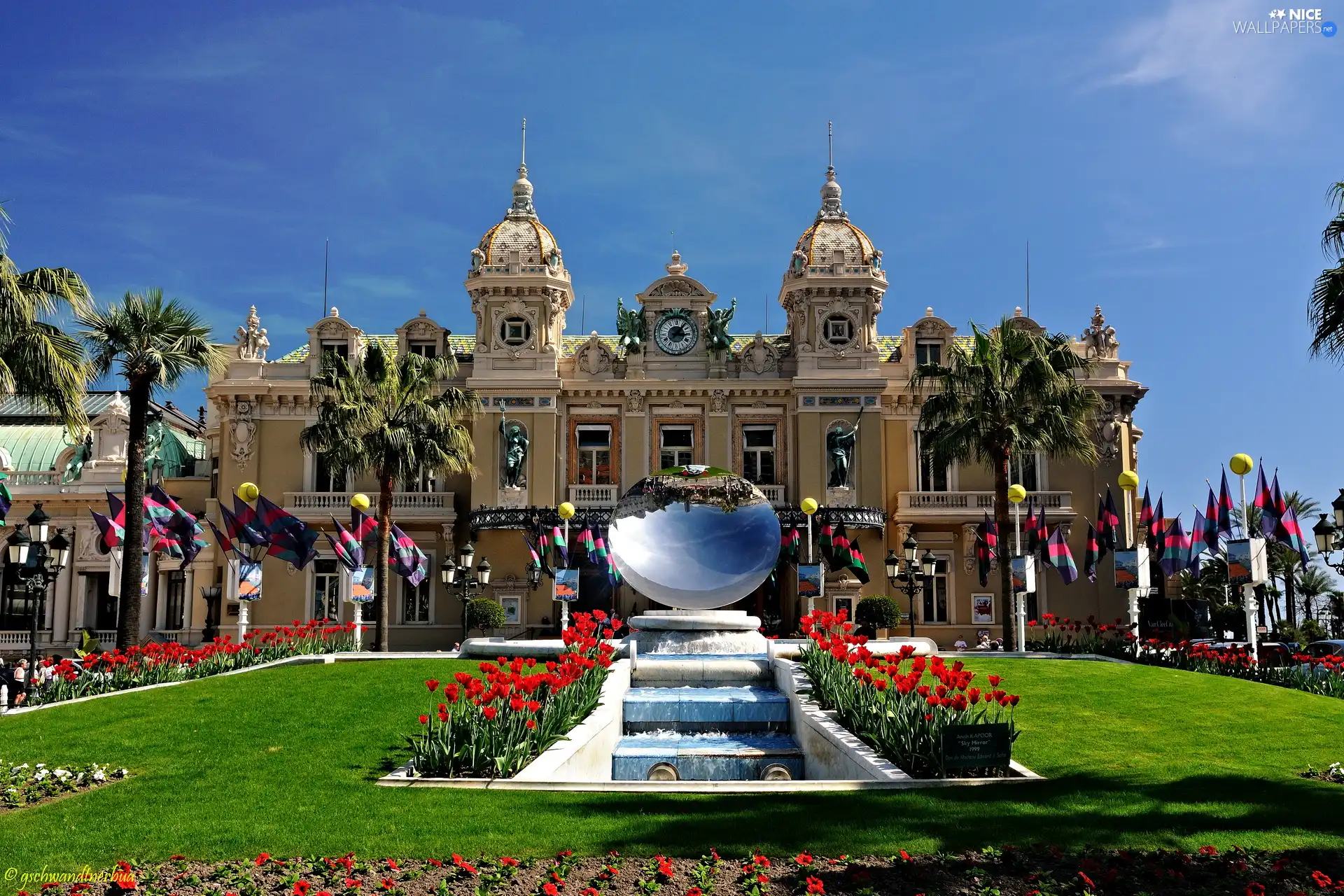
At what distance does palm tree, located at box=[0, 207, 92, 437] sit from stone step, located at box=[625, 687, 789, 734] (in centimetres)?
1157

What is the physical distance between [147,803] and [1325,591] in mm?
67514

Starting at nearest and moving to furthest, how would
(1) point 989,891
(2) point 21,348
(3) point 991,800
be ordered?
(1) point 989,891 → (3) point 991,800 → (2) point 21,348

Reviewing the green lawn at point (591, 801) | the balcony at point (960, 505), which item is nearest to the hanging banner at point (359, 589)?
the green lawn at point (591, 801)

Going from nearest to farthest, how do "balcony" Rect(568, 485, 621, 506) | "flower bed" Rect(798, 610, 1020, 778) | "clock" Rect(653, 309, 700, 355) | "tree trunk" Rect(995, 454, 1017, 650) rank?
"flower bed" Rect(798, 610, 1020, 778)
"tree trunk" Rect(995, 454, 1017, 650)
"balcony" Rect(568, 485, 621, 506)
"clock" Rect(653, 309, 700, 355)

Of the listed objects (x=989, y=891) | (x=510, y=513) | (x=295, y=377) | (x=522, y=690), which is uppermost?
(x=295, y=377)

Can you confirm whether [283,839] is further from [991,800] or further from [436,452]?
[436,452]

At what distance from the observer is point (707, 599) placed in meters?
24.6

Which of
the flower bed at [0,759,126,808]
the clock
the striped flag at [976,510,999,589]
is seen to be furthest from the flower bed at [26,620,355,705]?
the striped flag at [976,510,999,589]

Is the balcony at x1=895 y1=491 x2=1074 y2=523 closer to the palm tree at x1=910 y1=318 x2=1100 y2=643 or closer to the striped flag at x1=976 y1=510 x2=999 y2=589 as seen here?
the striped flag at x1=976 y1=510 x2=999 y2=589

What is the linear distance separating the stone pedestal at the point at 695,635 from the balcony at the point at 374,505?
19.1 metres

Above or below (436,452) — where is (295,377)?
above

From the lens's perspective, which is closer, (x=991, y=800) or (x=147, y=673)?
(x=991, y=800)

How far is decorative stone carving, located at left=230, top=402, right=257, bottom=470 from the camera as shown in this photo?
42750 millimetres

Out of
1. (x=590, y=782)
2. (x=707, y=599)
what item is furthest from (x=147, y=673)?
(x=590, y=782)
